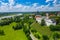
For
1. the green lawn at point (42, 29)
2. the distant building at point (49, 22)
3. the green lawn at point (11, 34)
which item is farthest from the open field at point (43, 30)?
the green lawn at point (11, 34)

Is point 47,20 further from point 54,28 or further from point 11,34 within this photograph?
point 11,34

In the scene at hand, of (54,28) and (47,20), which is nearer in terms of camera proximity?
(54,28)

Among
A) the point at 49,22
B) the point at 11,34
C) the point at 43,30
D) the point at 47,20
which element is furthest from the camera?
the point at 47,20

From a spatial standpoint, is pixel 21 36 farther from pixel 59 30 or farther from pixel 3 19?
pixel 59 30

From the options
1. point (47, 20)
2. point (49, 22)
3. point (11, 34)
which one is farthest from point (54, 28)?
point (11, 34)

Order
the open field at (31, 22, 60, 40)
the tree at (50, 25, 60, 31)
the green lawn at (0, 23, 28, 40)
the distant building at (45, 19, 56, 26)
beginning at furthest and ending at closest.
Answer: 1. the distant building at (45, 19, 56, 26)
2. the tree at (50, 25, 60, 31)
3. the open field at (31, 22, 60, 40)
4. the green lawn at (0, 23, 28, 40)

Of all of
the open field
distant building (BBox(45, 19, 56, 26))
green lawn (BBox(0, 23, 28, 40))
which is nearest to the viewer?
green lawn (BBox(0, 23, 28, 40))

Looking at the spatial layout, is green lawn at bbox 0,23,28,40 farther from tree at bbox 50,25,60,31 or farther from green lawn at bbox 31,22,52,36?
tree at bbox 50,25,60,31

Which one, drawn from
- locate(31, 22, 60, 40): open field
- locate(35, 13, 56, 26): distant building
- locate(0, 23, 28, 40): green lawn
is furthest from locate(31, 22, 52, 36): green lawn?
locate(0, 23, 28, 40): green lawn

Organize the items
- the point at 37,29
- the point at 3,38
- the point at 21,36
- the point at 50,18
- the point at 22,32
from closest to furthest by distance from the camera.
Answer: the point at 3,38
the point at 21,36
the point at 22,32
the point at 37,29
the point at 50,18

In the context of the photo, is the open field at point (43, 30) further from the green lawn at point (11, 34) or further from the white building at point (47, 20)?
the green lawn at point (11, 34)

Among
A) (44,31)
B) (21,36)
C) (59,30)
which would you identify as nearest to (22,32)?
(21,36)
